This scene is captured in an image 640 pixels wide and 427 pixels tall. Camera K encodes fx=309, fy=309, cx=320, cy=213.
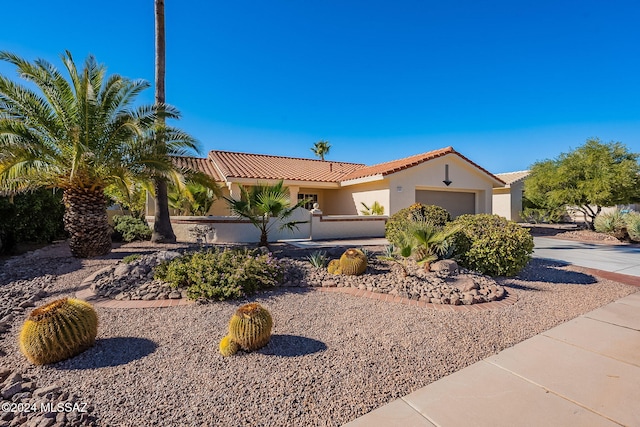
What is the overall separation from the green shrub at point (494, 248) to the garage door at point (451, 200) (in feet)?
37.1

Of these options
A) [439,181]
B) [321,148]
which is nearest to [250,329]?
[439,181]

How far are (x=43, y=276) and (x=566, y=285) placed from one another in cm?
1249

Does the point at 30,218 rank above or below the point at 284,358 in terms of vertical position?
above

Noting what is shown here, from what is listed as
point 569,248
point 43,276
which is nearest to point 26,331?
point 43,276

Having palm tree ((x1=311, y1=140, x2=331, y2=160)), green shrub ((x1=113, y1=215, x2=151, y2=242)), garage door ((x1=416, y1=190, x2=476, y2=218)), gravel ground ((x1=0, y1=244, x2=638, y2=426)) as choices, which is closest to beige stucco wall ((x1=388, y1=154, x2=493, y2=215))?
garage door ((x1=416, y1=190, x2=476, y2=218))

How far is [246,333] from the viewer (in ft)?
12.4

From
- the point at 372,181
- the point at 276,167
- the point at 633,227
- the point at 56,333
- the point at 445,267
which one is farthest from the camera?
the point at 276,167

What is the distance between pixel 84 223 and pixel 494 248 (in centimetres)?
1176

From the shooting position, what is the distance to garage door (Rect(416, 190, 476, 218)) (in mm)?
19391

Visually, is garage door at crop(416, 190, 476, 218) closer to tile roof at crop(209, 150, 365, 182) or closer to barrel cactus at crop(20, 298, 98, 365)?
tile roof at crop(209, 150, 365, 182)

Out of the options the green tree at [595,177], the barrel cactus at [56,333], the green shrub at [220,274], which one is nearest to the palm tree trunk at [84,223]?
the green shrub at [220,274]

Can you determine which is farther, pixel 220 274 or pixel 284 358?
pixel 220 274

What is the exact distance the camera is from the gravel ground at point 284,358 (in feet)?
9.37

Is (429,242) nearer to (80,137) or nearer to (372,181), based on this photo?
(80,137)
